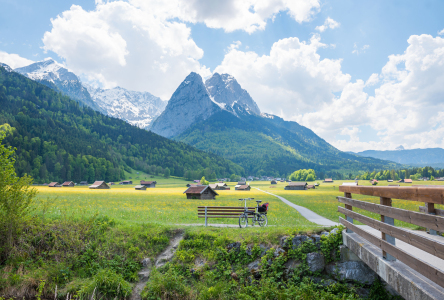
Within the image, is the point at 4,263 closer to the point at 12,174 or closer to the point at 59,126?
the point at 12,174

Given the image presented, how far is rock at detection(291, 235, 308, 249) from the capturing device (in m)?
11.3

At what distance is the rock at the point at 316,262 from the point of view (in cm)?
1041

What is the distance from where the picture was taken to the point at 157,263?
12.8 m

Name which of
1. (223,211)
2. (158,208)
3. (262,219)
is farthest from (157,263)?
(158,208)

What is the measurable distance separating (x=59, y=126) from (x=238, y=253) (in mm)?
223112

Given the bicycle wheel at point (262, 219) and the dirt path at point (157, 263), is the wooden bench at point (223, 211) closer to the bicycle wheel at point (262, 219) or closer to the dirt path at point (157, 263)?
the bicycle wheel at point (262, 219)

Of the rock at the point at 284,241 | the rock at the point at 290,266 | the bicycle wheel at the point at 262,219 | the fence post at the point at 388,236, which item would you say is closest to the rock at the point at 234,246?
the rock at the point at 284,241

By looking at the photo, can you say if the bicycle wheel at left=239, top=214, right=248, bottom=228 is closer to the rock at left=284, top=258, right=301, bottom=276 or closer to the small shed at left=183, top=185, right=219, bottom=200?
the rock at left=284, top=258, right=301, bottom=276

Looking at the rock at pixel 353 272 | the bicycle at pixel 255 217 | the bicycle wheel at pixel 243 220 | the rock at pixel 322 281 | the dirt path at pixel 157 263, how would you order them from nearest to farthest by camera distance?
the rock at pixel 353 272 → the rock at pixel 322 281 → the dirt path at pixel 157 263 → the bicycle wheel at pixel 243 220 → the bicycle at pixel 255 217

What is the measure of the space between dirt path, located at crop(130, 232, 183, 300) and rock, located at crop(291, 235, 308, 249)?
252 inches

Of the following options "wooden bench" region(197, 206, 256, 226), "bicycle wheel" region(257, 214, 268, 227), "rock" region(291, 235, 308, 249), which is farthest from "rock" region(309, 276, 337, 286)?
"wooden bench" region(197, 206, 256, 226)

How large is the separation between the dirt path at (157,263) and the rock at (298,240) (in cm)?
639

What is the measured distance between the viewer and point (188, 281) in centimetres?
1170

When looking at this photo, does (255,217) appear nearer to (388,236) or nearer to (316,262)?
(316,262)
